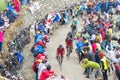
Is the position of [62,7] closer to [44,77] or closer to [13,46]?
[13,46]

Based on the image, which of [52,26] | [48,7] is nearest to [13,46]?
[52,26]

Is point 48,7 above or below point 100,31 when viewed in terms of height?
above

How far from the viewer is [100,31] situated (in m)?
28.5

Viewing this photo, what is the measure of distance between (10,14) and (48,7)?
12.5 meters

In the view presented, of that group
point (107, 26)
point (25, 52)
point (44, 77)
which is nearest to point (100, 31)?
point (107, 26)

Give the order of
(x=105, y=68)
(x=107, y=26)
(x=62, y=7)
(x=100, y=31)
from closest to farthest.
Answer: (x=105, y=68) < (x=100, y=31) < (x=107, y=26) < (x=62, y=7)

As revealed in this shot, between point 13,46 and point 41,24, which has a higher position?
point 41,24

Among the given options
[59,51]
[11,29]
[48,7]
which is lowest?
[59,51]

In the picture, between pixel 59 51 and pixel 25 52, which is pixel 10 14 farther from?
pixel 59 51

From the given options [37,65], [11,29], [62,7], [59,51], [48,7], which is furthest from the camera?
[62,7]

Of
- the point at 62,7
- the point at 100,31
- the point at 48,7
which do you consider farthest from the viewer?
the point at 62,7

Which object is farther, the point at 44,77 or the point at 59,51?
the point at 59,51

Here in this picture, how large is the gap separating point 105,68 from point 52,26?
1302 cm

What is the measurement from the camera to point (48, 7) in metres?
37.2
